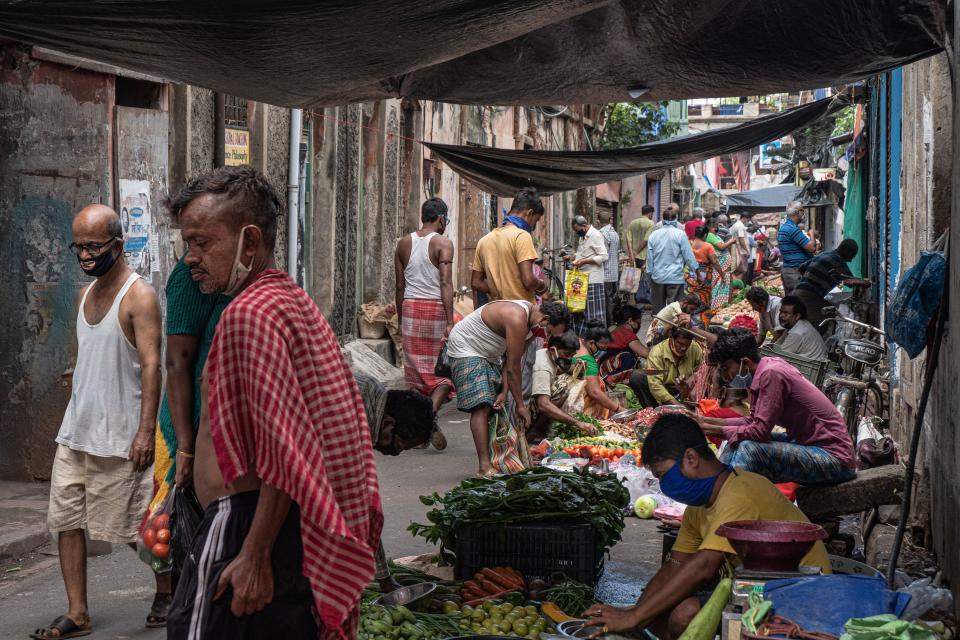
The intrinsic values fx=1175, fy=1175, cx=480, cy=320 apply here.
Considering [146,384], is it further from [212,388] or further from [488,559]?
[212,388]

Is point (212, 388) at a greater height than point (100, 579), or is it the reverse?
point (212, 388)

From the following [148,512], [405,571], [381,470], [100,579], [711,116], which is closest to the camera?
[148,512]

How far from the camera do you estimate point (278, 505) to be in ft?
10.1

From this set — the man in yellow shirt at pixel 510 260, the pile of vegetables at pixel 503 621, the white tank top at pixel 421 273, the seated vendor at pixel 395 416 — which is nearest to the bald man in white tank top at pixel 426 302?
the white tank top at pixel 421 273

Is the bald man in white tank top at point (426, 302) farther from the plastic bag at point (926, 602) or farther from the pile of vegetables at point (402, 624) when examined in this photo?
the plastic bag at point (926, 602)

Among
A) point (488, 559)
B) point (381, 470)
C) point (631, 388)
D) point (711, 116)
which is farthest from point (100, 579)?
point (711, 116)

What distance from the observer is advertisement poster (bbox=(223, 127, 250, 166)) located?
11.6 m

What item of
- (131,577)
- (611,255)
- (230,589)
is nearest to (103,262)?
(131,577)

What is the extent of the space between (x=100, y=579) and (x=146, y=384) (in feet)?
5.54

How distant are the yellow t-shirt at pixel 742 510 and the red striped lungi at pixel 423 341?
651 cm

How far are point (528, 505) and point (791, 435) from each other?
6.09 feet

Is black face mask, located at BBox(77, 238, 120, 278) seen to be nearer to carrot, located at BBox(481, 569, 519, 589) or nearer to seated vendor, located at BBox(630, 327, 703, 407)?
carrot, located at BBox(481, 569, 519, 589)

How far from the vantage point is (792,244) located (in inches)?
693

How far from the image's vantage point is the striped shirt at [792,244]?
56.7ft
